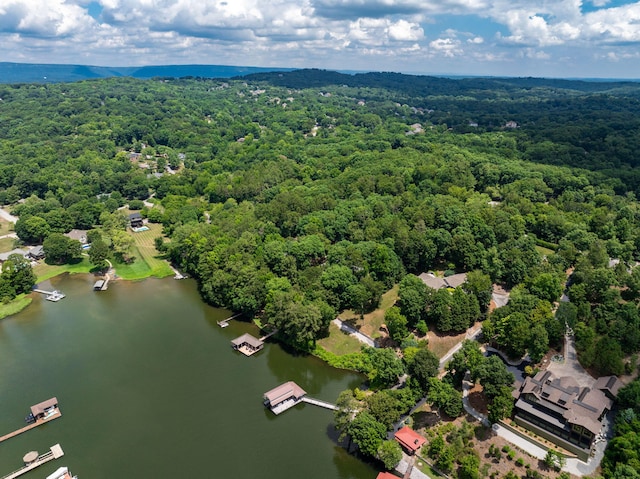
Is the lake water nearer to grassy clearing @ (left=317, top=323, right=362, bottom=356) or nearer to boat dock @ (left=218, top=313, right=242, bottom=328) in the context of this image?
boat dock @ (left=218, top=313, right=242, bottom=328)

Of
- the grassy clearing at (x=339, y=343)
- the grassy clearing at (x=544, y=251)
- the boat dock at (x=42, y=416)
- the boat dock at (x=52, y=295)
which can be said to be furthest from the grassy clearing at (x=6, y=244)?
the grassy clearing at (x=544, y=251)

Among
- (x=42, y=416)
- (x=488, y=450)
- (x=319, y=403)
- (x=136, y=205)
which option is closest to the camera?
(x=488, y=450)

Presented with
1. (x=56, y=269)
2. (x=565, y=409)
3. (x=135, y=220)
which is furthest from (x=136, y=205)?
(x=565, y=409)

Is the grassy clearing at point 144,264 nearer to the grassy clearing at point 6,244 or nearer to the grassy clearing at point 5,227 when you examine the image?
the grassy clearing at point 6,244

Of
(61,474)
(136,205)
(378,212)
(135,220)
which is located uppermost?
(378,212)

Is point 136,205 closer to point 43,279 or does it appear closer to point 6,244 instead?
point 6,244

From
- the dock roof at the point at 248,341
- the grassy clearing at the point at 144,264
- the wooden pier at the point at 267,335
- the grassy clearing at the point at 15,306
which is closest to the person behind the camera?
the dock roof at the point at 248,341
